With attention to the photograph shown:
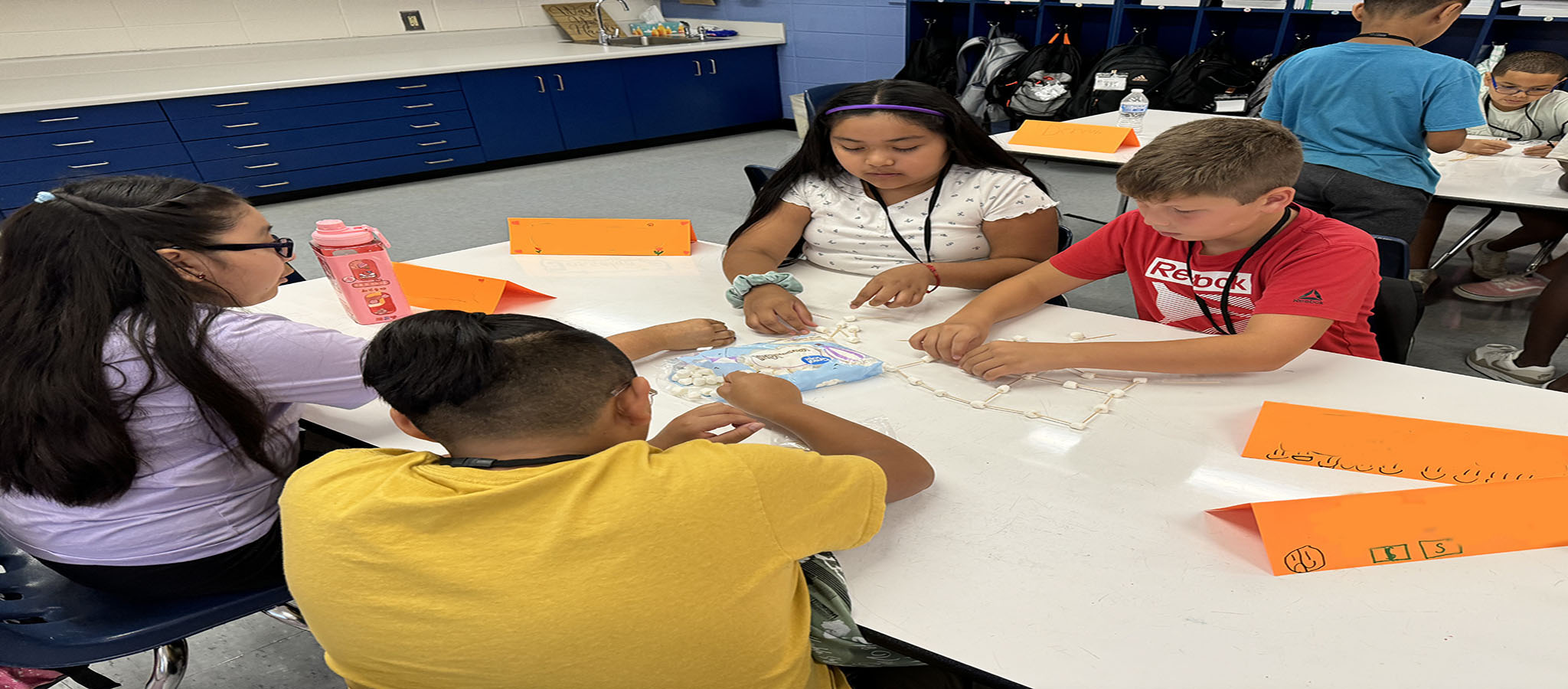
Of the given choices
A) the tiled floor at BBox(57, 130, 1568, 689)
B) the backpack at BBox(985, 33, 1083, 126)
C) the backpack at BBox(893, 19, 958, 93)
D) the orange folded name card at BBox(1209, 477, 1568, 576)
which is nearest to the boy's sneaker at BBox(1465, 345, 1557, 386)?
the tiled floor at BBox(57, 130, 1568, 689)

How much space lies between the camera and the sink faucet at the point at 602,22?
5547mm

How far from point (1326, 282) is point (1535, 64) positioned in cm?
277

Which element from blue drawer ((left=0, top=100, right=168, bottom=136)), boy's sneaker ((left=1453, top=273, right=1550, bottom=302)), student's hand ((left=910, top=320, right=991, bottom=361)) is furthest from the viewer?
blue drawer ((left=0, top=100, right=168, bottom=136))

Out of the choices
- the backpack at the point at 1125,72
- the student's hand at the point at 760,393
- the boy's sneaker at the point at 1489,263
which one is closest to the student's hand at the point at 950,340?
the student's hand at the point at 760,393

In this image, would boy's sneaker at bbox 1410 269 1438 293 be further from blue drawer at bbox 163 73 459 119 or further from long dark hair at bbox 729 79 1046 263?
blue drawer at bbox 163 73 459 119

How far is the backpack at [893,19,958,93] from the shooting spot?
16.7ft

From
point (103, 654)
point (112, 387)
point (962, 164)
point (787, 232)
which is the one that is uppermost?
point (112, 387)

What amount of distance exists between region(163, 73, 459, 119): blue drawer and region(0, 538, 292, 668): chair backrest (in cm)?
418

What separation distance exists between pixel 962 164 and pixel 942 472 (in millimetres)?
936

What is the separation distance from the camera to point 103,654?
964mm

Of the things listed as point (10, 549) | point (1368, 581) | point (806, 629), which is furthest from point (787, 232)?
point (10, 549)

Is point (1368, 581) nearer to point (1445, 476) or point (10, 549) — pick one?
point (1445, 476)

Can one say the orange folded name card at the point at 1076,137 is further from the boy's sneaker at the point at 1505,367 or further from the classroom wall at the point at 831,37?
the classroom wall at the point at 831,37

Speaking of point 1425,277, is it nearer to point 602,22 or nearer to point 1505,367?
point 1505,367
